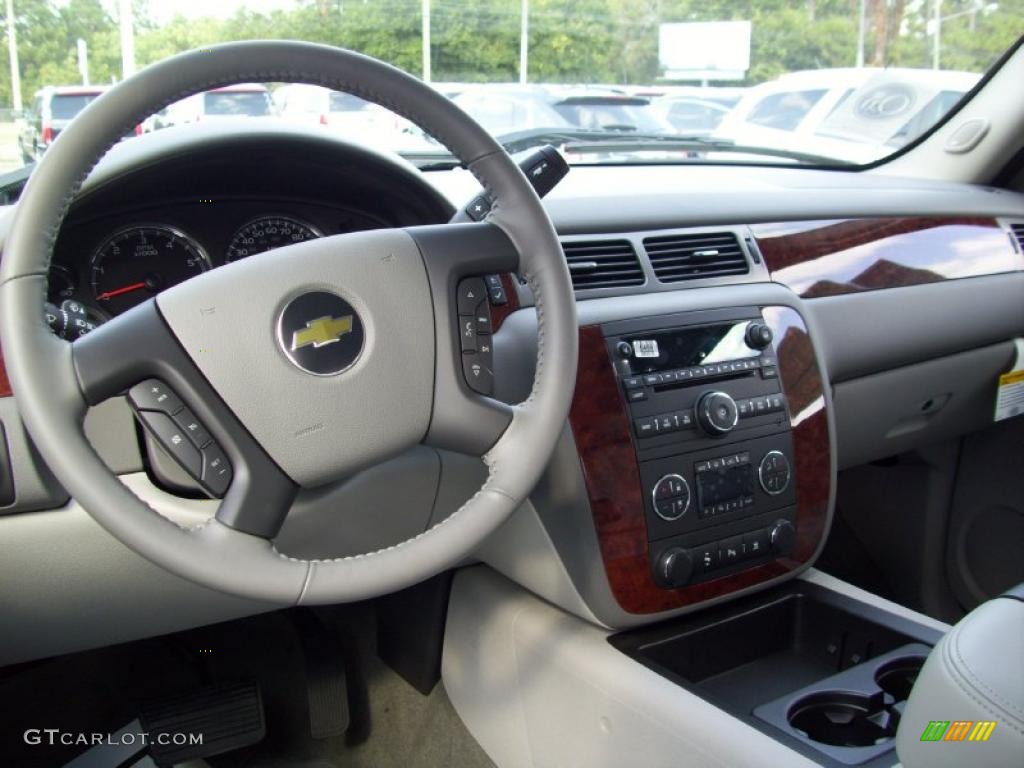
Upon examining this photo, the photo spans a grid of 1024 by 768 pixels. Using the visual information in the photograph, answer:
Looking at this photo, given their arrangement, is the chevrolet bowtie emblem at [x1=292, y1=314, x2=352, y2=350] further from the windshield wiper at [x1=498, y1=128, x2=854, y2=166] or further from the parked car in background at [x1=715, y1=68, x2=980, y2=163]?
the parked car in background at [x1=715, y1=68, x2=980, y2=163]

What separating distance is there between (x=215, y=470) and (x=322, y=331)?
189 millimetres

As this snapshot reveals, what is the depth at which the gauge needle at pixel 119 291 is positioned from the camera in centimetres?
149

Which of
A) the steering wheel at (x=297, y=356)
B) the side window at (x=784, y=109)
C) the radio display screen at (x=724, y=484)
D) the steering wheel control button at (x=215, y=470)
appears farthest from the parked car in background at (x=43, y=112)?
the side window at (x=784, y=109)

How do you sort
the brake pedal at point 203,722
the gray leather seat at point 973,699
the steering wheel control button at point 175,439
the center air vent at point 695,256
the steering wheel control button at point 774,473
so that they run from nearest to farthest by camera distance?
1. the gray leather seat at point 973,699
2. the steering wheel control button at point 175,439
3. the steering wheel control button at point 774,473
4. the center air vent at point 695,256
5. the brake pedal at point 203,722

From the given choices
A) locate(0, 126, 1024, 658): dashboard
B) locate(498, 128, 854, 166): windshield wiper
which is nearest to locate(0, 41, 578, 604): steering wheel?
locate(0, 126, 1024, 658): dashboard

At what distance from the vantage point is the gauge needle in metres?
1.49

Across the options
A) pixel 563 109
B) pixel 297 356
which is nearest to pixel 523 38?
pixel 563 109

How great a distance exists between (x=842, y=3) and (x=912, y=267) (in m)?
0.66

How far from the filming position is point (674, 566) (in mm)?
1584

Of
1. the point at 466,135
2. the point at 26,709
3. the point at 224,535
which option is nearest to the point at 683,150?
the point at 466,135

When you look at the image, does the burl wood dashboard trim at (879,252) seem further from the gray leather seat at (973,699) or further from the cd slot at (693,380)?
the gray leather seat at (973,699)

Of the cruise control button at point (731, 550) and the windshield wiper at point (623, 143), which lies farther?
the windshield wiper at point (623, 143)

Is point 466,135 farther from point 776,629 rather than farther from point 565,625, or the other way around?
point 776,629

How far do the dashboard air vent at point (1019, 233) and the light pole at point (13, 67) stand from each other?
217 cm
